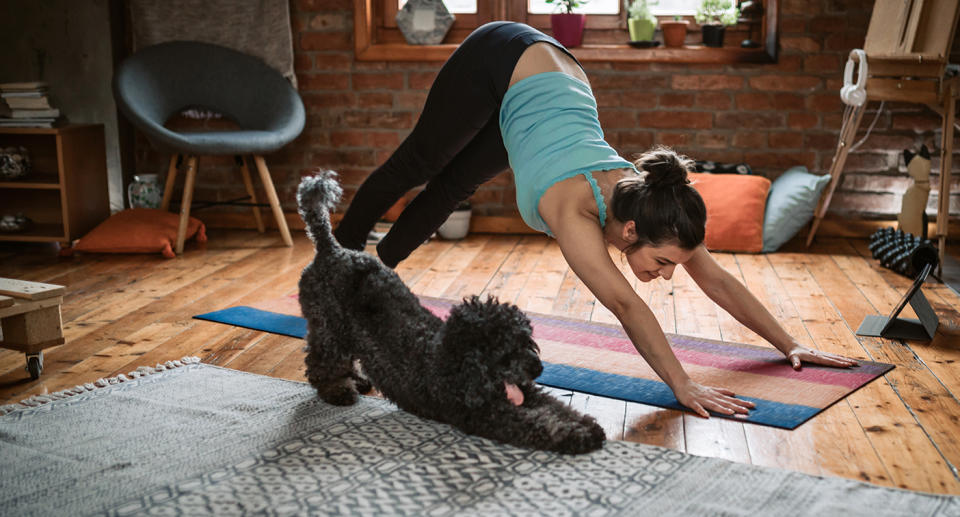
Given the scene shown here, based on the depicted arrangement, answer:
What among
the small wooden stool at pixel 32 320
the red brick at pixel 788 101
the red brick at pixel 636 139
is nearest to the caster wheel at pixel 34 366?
the small wooden stool at pixel 32 320

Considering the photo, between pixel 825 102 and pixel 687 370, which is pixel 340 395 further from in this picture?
pixel 825 102

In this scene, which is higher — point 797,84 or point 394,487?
point 797,84

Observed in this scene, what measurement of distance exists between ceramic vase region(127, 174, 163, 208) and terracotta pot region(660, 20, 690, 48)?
2.62 meters

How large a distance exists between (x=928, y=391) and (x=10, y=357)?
2.42m

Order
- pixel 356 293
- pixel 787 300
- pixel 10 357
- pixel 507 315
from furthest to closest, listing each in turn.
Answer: pixel 787 300 < pixel 10 357 < pixel 356 293 < pixel 507 315

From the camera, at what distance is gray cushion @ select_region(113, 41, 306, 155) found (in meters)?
3.72

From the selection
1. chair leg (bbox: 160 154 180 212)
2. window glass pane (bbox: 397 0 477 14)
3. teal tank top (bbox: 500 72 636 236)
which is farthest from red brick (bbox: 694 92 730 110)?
chair leg (bbox: 160 154 180 212)

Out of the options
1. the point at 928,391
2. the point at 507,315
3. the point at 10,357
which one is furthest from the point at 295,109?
the point at 928,391

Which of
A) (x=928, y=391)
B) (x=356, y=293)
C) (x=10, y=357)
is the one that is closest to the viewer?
(x=356, y=293)

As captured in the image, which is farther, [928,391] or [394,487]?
[928,391]

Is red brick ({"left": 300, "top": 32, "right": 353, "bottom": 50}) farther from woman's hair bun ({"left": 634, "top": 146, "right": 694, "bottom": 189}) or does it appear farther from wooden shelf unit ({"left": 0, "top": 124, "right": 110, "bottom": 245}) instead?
woman's hair bun ({"left": 634, "top": 146, "right": 694, "bottom": 189})

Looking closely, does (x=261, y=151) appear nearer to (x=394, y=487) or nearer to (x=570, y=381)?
(x=570, y=381)

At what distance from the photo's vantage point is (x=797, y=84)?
3.91 m

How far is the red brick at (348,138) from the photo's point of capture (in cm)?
427
